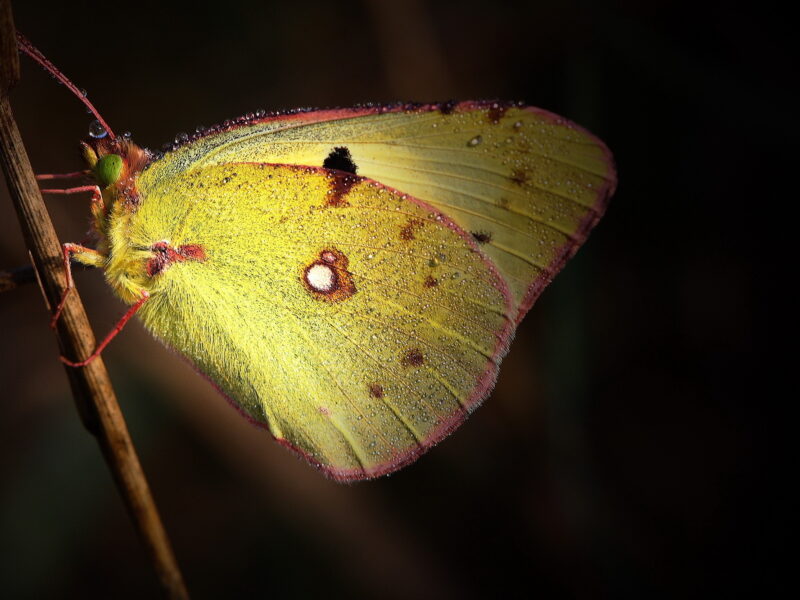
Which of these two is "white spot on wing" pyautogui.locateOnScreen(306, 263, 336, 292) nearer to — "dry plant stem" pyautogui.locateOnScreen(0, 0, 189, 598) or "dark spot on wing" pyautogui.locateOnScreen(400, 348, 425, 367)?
"dark spot on wing" pyautogui.locateOnScreen(400, 348, 425, 367)

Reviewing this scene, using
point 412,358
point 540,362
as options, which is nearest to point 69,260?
point 412,358

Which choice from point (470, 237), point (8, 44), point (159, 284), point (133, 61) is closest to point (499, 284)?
point (470, 237)

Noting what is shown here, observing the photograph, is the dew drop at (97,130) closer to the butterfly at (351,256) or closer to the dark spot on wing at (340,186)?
the butterfly at (351,256)

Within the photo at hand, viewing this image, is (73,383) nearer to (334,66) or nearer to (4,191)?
(4,191)

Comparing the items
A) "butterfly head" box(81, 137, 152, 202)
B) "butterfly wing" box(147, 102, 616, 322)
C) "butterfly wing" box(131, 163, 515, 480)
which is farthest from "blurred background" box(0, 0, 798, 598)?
"butterfly head" box(81, 137, 152, 202)

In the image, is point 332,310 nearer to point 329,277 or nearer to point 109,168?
point 329,277

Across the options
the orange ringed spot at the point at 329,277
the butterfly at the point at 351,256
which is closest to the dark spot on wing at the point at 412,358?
the butterfly at the point at 351,256

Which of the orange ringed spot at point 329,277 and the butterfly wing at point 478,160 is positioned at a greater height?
the butterfly wing at point 478,160
